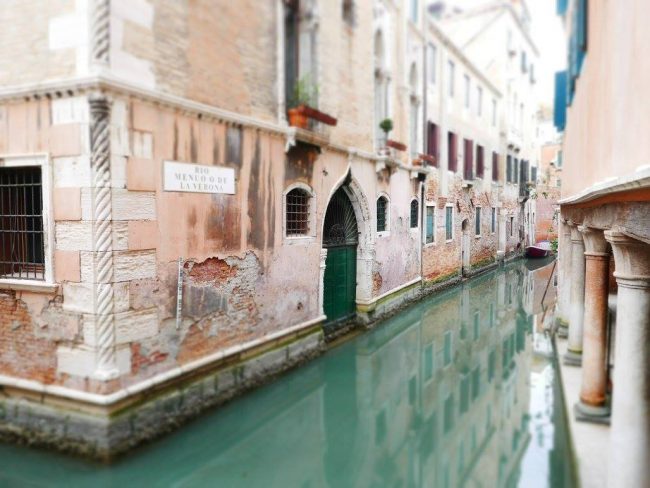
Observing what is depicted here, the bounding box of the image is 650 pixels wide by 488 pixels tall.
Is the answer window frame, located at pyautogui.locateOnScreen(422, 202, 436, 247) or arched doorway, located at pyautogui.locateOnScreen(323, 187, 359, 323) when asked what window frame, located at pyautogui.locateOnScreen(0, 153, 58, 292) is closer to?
arched doorway, located at pyautogui.locateOnScreen(323, 187, 359, 323)

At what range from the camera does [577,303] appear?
7.14 m

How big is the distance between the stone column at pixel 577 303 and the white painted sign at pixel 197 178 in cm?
462

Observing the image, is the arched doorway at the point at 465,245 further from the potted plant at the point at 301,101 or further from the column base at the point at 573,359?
the potted plant at the point at 301,101

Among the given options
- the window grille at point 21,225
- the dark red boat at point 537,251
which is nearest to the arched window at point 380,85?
the window grille at point 21,225

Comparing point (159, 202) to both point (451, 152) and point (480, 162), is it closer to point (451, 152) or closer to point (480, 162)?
point (451, 152)

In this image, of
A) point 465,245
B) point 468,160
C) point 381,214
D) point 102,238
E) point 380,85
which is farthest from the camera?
point 465,245

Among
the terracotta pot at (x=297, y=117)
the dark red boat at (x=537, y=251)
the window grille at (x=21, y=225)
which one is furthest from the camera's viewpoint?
the dark red boat at (x=537, y=251)

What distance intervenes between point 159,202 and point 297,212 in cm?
293

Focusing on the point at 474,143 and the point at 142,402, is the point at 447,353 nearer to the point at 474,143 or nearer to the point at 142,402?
the point at 142,402

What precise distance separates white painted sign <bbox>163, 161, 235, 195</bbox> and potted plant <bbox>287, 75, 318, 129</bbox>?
1.51 meters

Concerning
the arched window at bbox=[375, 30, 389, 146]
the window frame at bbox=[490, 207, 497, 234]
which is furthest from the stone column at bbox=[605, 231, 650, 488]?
the window frame at bbox=[490, 207, 497, 234]

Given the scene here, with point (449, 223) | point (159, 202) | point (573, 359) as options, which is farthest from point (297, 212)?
point (449, 223)

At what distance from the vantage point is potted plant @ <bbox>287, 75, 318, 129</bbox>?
740 cm

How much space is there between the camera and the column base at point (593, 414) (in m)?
5.16
